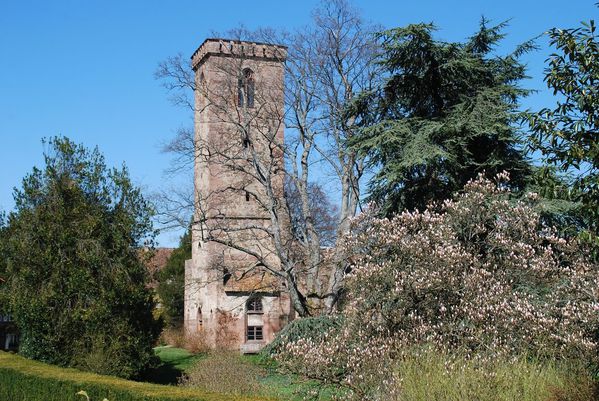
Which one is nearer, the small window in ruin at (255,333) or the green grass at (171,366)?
the green grass at (171,366)

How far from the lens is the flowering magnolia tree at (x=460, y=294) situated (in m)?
11.3

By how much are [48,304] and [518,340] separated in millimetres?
14737

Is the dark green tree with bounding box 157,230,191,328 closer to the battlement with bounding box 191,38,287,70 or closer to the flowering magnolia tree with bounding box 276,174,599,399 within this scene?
the battlement with bounding box 191,38,287,70

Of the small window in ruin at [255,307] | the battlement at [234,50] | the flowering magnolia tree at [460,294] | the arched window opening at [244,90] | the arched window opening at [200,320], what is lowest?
the flowering magnolia tree at [460,294]

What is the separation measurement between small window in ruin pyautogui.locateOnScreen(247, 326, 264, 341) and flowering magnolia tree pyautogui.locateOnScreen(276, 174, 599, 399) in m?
27.5

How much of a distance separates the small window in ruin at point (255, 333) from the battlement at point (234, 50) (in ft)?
49.3

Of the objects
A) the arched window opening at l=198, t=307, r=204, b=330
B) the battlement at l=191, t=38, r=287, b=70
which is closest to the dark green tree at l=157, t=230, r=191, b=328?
the arched window opening at l=198, t=307, r=204, b=330

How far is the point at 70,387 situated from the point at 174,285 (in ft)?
110

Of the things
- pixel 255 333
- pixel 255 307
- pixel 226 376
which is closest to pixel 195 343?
pixel 255 333

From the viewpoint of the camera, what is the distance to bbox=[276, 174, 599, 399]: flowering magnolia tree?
37.0 ft

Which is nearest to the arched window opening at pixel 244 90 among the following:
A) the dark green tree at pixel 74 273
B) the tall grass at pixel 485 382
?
the dark green tree at pixel 74 273

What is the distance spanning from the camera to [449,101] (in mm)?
18188

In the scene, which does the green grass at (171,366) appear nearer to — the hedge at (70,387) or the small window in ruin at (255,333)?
the small window in ruin at (255,333)

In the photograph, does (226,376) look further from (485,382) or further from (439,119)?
(485,382)
